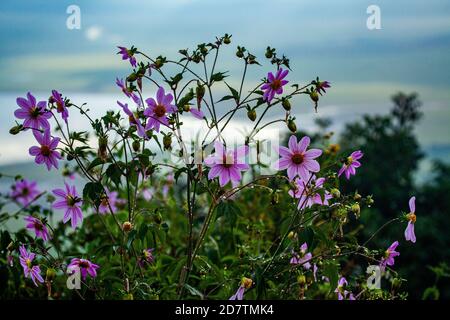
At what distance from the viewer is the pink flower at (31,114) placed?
1617 mm

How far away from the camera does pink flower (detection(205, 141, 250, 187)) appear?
4.81 feet

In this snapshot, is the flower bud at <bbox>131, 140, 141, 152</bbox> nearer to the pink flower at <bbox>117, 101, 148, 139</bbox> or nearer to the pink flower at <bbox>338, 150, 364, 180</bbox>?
the pink flower at <bbox>117, 101, 148, 139</bbox>

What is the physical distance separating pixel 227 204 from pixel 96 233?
4.19 feet

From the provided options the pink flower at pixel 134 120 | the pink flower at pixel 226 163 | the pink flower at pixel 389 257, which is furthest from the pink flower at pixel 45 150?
the pink flower at pixel 389 257

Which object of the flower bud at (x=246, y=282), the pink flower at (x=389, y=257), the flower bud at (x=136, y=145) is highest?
the flower bud at (x=136, y=145)

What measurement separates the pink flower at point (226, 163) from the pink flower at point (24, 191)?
1408 mm

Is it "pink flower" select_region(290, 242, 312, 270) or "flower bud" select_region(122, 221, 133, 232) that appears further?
"pink flower" select_region(290, 242, 312, 270)

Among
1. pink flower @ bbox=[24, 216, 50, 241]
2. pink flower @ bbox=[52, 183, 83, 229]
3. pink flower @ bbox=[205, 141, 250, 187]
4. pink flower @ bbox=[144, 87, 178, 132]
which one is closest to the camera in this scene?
pink flower @ bbox=[205, 141, 250, 187]

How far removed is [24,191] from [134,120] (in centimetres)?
129

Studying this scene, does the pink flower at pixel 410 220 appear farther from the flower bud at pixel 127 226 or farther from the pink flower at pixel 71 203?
the pink flower at pixel 71 203

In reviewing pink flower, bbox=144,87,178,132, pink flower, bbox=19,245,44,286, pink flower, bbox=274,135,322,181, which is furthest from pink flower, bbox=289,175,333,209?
pink flower, bbox=19,245,44,286

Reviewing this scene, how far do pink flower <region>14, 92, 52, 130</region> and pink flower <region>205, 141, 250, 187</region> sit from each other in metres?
0.41
